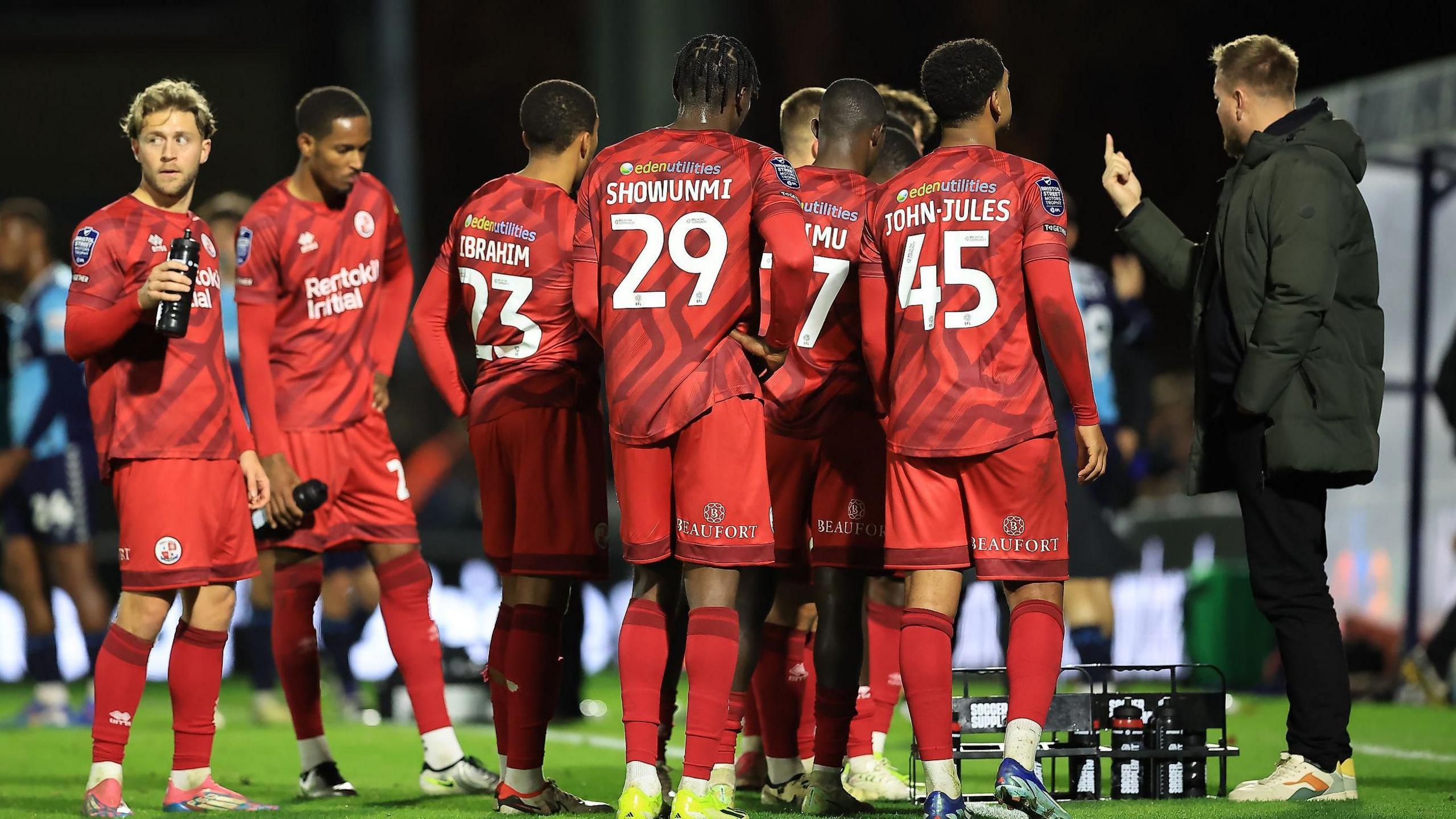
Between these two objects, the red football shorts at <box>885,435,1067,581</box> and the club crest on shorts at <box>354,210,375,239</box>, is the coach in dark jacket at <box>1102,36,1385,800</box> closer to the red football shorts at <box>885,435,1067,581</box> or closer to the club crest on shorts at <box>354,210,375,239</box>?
the red football shorts at <box>885,435,1067,581</box>

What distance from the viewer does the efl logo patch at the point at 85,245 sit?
6.06m

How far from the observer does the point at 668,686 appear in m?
6.37

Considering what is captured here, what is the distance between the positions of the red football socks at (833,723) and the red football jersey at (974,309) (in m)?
0.94

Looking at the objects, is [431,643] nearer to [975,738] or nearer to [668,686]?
[668,686]

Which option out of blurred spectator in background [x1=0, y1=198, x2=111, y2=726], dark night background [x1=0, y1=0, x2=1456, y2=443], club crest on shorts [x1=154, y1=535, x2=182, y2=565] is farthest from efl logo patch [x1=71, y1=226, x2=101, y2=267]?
dark night background [x1=0, y1=0, x2=1456, y2=443]

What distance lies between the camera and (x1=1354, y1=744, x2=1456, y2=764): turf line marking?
7516mm

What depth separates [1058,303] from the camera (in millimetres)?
5250

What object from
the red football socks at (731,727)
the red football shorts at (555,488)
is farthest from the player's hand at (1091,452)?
the red football shorts at (555,488)

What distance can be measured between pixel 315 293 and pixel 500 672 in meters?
1.65

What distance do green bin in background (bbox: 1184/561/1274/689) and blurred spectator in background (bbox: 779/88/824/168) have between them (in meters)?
6.65

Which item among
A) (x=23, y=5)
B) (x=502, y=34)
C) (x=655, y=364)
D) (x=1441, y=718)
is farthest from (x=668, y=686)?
(x=502, y=34)

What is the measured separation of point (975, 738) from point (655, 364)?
3239 mm

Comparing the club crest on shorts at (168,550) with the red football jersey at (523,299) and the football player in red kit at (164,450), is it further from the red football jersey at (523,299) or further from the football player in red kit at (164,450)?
the red football jersey at (523,299)

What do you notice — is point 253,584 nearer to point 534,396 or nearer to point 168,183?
point 168,183
